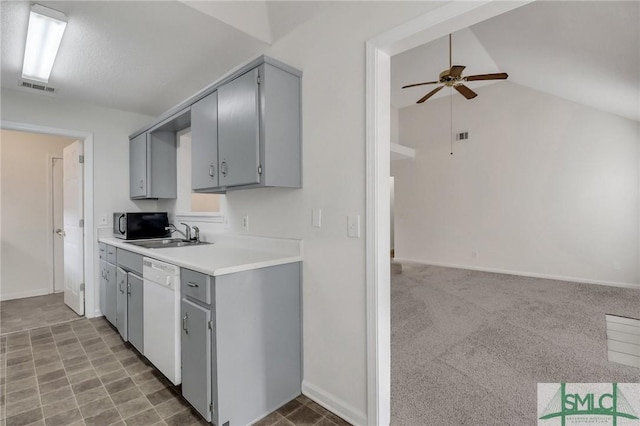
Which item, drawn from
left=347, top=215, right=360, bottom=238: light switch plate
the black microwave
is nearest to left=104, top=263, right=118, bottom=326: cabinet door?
the black microwave

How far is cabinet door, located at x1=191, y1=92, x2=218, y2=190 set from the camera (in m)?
2.18

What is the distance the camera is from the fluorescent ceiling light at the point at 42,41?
5.91ft

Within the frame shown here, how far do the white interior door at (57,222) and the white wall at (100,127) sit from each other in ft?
5.32

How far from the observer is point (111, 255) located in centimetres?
298

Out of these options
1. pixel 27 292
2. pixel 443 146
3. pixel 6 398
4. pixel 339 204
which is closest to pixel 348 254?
pixel 339 204

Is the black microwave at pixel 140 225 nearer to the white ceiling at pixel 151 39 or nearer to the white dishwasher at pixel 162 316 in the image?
the white dishwasher at pixel 162 316

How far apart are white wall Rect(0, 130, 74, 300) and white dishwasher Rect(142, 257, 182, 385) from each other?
336 centimetres

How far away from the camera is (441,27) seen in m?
1.40

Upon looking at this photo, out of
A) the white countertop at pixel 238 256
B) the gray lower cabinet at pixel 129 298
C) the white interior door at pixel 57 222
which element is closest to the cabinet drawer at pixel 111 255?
the gray lower cabinet at pixel 129 298

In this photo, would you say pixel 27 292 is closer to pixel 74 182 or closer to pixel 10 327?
pixel 10 327

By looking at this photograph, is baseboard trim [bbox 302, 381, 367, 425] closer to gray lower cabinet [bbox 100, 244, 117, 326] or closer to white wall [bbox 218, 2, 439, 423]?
white wall [bbox 218, 2, 439, 423]

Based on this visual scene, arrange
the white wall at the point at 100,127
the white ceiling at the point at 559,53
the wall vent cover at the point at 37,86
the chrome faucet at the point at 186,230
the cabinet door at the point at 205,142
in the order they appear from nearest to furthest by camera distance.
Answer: the cabinet door at the point at 205,142
the white ceiling at the point at 559,53
the wall vent cover at the point at 37,86
the white wall at the point at 100,127
the chrome faucet at the point at 186,230

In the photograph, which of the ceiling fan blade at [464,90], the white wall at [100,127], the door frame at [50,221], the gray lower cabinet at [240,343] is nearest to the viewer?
the gray lower cabinet at [240,343]

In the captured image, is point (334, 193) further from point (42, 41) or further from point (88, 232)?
point (88, 232)
